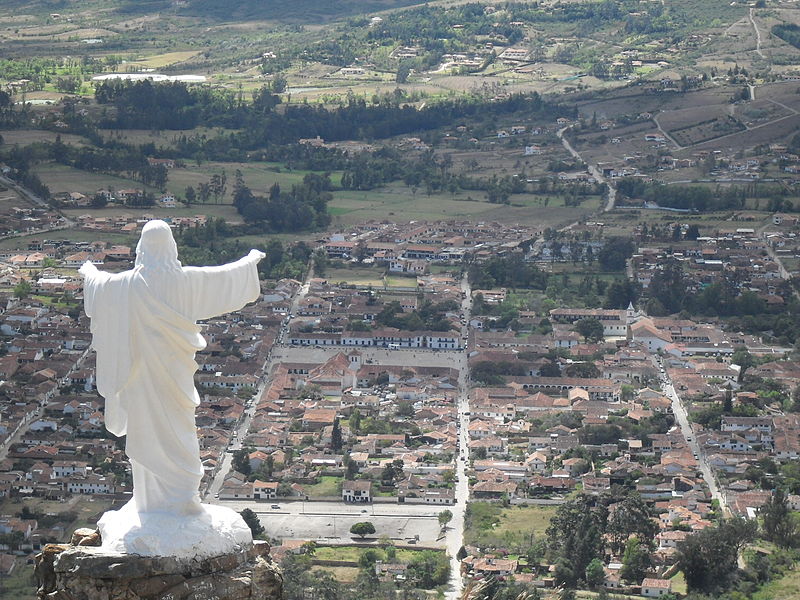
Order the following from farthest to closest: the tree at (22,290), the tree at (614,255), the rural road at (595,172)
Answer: the rural road at (595,172), the tree at (614,255), the tree at (22,290)

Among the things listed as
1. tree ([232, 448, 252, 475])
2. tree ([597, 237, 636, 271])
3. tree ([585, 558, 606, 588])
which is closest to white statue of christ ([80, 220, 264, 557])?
tree ([585, 558, 606, 588])

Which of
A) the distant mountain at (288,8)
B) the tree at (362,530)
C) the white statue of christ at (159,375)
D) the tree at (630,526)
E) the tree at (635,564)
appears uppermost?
the white statue of christ at (159,375)

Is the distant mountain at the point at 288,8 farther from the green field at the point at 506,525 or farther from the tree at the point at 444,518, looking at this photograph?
the tree at the point at 444,518

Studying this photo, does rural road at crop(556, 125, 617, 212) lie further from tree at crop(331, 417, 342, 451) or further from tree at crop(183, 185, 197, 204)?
tree at crop(331, 417, 342, 451)

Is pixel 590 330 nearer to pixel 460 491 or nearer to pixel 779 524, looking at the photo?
pixel 460 491

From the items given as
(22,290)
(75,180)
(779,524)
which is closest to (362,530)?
(779,524)

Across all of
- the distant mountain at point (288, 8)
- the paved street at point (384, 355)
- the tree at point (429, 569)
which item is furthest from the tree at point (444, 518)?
the distant mountain at point (288, 8)
